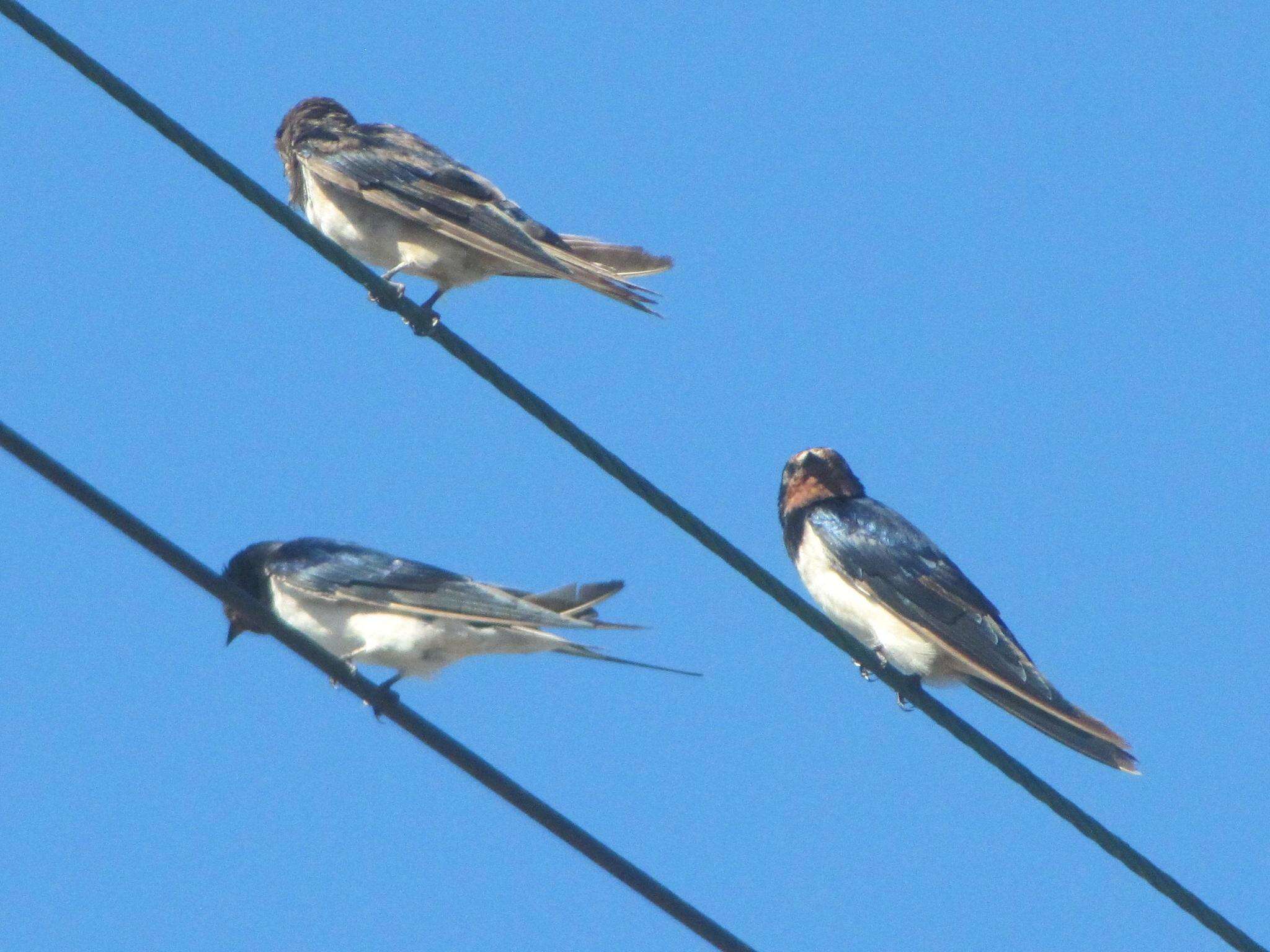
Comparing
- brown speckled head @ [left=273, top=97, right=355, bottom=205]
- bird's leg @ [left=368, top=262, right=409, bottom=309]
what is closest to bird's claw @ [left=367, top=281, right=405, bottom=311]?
bird's leg @ [left=368, top=262, right=409, bottom=309]

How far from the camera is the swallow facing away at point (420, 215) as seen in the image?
715cm

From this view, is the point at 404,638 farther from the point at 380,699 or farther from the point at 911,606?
the point at 911,606

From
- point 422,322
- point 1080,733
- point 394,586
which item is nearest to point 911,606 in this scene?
point 1080,733

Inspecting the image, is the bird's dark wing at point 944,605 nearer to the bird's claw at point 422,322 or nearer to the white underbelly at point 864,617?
the white underbelly at point 864,617

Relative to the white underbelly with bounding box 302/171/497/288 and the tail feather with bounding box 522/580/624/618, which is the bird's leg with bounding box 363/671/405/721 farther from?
the white underbelly with bounding box 302/171/497/288

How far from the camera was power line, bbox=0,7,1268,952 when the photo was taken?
13.5ft

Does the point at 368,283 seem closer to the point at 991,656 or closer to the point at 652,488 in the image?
the point at 652,488

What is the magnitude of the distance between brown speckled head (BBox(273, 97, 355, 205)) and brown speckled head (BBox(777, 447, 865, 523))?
2.42 m

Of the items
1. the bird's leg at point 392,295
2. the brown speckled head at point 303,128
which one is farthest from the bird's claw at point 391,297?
the brown speckled head at point 303,128

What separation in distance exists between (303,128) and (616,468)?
14.6 feet

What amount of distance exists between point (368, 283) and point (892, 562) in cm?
335

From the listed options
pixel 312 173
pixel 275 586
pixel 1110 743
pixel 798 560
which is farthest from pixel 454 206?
pixel 1110 743

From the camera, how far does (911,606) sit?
7.47 m

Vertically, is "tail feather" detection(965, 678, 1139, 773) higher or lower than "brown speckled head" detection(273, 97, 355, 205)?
lower
